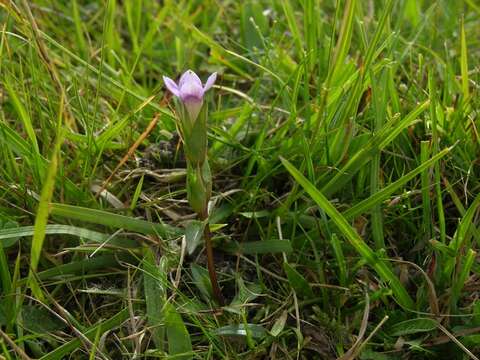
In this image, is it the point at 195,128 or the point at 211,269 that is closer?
the point at 195,128

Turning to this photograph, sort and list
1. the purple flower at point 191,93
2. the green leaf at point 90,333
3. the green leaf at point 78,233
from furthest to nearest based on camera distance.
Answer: the green leaf at point 78,233 → the green leaf at point 90,333 → the purple flower at point 191,93

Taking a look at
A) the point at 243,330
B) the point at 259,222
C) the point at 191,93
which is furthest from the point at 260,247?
the point at 191,93

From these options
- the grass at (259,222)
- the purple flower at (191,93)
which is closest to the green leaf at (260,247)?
the grass at (259,222)

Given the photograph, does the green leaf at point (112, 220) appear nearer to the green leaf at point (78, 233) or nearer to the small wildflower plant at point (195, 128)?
the green leaf at point (78, 233)

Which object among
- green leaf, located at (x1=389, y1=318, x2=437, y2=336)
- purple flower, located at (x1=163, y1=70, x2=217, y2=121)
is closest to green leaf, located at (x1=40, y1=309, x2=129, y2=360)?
purple flower, located at (x1=163, y1=70, x2=217, y2=121)

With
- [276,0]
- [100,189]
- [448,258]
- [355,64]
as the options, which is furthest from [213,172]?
[276,0]

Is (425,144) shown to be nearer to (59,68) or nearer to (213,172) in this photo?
(213,172)

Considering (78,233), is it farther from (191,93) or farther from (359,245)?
(359,245)

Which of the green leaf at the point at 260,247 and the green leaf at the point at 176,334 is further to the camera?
the green leaf at the point at 260,247
